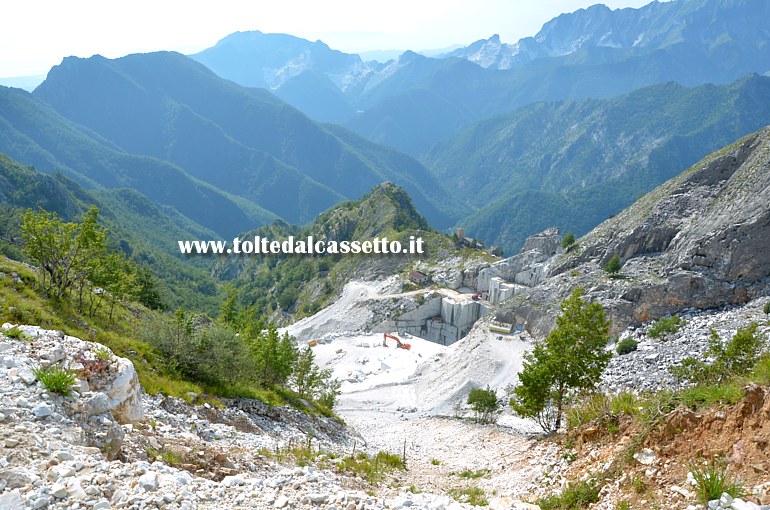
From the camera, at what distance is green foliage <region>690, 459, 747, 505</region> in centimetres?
1083

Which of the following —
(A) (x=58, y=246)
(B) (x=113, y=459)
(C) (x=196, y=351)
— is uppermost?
(A) (x=58, y=246)

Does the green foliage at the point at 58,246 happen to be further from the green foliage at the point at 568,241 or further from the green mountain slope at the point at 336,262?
the green mountain slope at the point at 336,262

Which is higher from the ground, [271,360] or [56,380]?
[56,380]

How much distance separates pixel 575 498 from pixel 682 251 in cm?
6023

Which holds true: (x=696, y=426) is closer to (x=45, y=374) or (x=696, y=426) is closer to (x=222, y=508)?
(x=222, y=508)

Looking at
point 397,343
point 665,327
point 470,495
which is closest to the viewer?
point 470,495

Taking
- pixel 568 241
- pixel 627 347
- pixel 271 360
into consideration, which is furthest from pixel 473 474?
pixel 568 241

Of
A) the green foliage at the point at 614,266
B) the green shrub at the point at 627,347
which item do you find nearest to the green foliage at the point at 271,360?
the green shrub at the point at 627,347

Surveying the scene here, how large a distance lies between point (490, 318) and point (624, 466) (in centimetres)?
6649

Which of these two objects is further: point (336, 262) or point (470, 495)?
point (336, 262)

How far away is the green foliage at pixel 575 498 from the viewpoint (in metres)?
13.9

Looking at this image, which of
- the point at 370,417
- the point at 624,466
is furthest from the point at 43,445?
the point at 370,417

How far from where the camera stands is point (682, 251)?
64750mm

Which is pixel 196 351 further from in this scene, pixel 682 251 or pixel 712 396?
pixel 682 251
